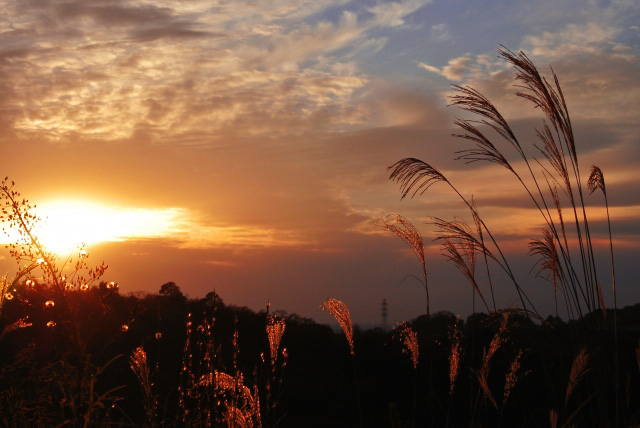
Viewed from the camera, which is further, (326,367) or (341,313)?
(326,367)

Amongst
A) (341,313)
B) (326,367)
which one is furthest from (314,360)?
(341,313)

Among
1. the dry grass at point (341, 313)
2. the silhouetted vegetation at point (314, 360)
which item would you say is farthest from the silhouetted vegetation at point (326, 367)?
the dry grass at point (341, 313)

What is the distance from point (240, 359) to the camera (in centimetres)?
839

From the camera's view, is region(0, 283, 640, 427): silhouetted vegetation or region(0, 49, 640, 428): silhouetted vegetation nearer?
region(0, 49, 640, 428): silhouetted vegetation

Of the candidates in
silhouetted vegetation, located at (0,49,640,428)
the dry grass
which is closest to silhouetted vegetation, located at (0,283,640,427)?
silhouetted vegetation, located at (0,49,640,428)

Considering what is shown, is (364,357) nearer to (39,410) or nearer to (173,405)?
(173,405)

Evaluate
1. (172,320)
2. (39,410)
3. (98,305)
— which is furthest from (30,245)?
(172,320)

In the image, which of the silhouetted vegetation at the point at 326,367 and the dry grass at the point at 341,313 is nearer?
the dry grass at the point at 341,313

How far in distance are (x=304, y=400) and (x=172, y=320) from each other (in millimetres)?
3021

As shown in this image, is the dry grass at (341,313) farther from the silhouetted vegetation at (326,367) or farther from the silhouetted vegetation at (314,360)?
the silhouetted vegetation at (326,367)

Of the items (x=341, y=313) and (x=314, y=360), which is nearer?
(x=341, y=313)

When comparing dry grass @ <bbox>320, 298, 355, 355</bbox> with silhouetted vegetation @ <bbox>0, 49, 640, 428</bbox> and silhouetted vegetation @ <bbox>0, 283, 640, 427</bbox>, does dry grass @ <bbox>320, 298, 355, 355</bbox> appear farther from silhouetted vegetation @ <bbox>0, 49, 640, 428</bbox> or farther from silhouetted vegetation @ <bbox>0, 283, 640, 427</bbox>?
silhouetted vegetation @ <bbox>0, 283, 640, 427</bbox>

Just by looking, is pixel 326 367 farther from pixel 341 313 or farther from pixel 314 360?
pixel 341 313

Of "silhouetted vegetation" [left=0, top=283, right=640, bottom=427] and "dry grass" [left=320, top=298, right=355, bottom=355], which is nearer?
"dry grass" [left=320, top=298, right=355, bottom=355]
